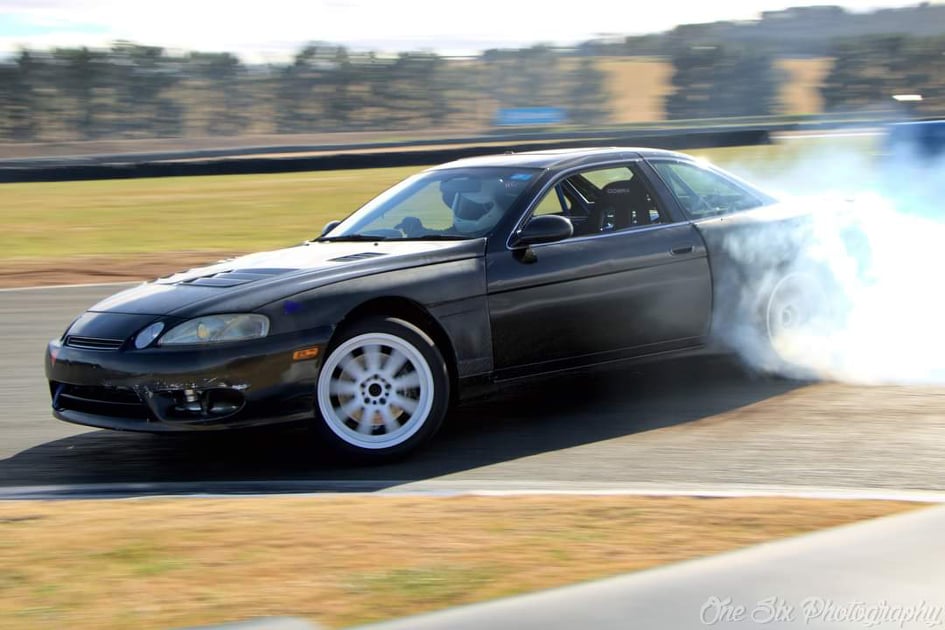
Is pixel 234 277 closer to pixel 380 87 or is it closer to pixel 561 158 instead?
pixel 561 158

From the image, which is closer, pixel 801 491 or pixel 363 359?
pixel 801 491

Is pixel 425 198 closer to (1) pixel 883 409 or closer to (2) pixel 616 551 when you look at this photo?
(1) pixel 883 409

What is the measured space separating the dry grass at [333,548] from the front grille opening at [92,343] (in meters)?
0.88

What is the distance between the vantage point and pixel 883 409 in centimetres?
711

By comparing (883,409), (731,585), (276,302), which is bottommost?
(883,409)

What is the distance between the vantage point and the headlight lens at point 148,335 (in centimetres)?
604

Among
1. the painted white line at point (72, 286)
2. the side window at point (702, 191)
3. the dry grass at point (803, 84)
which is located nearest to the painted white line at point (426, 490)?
the side window at point (702, 191)

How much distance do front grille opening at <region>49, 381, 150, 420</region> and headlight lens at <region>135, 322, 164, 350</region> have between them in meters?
0.22

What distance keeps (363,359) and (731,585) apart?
3.16m

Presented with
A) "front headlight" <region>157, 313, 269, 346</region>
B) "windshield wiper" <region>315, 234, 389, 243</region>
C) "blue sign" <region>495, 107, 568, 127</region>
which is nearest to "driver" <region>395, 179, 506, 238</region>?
"windshield wiper" <region>315, 234, 389, 243</region>

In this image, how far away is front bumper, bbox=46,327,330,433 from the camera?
5906mm

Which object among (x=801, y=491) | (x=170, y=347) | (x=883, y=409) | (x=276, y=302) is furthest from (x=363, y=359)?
(x=883, y=409)

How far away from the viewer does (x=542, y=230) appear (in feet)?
22.2

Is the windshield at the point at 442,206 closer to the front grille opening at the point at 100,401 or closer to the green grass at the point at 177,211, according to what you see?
the front grille opening at the point at 100,401
